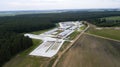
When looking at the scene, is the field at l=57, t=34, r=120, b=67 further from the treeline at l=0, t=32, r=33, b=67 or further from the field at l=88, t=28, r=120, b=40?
the field at l=88, t=28, r=120, b=40

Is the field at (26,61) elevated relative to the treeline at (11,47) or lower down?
lower down

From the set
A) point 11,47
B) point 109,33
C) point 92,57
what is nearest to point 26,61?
point 11,47

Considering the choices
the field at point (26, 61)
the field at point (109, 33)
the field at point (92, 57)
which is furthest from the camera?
the field at point (109, 33)

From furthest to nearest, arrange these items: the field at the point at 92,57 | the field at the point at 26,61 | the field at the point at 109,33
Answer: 1. the field at the point at 109,33
2. the field at the point at 26,61
3. the field at the point at 92,57

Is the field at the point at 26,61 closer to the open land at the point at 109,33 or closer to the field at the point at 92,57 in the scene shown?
the field at the point at 92,57

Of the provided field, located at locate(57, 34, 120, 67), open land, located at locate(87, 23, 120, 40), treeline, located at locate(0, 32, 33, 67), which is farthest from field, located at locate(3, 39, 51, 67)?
open land, located at locate(87, 23, 120, 40)

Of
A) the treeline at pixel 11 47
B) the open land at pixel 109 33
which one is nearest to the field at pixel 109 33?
the open land at pixel 109 33

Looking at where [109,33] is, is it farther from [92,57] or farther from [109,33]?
[92,57]

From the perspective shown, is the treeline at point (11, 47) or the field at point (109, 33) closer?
the treeline at point (11, 47)

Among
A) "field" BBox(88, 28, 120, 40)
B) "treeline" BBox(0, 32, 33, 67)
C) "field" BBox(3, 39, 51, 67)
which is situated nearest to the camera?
"field" BBox(3, 39, 51, 67)

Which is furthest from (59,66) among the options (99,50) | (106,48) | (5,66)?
(106,48)

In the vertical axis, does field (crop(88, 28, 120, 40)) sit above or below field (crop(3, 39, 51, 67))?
below
